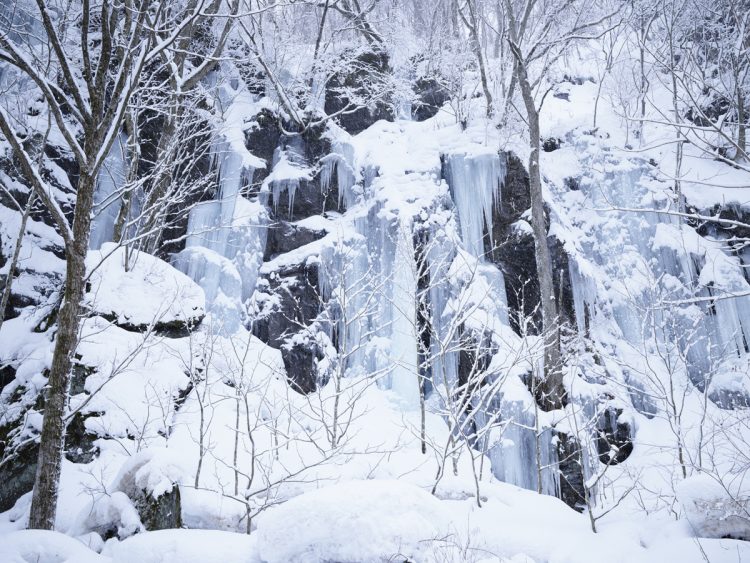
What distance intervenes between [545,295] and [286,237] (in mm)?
6001

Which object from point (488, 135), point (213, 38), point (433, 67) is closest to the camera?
point (488, 135)

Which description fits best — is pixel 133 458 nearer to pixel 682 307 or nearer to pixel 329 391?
pixel 329 391

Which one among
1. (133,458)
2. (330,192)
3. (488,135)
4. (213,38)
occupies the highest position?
(213,38)

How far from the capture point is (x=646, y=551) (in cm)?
322

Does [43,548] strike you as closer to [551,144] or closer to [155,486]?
[155,486]

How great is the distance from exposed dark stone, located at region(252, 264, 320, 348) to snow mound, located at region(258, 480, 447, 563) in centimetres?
697

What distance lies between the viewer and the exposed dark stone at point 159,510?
3.46 meters

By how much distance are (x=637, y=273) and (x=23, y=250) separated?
40.9 feet

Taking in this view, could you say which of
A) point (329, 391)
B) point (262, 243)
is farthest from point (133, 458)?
point (262, 243)

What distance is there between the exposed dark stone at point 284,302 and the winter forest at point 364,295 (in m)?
0.07

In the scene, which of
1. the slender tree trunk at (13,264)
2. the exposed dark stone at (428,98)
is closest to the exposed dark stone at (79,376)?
the slender tree trunk at (13,264)

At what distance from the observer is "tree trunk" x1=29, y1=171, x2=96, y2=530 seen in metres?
3.17

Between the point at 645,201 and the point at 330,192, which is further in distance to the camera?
the point at 330,192

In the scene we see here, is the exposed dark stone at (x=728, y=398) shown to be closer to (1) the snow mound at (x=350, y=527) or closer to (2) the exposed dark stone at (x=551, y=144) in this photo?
(2) the exposed dark stone at (x=551, y=144)
